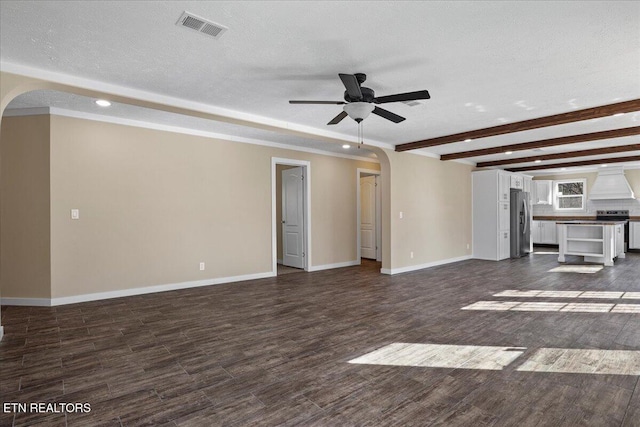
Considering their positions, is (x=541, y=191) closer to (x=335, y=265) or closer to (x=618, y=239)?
(x=618, y=239)

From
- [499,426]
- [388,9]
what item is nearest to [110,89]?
[388,9]

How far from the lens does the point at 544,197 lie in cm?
1122

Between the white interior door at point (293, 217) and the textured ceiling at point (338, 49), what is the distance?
9.60 ft

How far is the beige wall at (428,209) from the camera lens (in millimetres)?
7020

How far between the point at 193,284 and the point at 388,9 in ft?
16.0

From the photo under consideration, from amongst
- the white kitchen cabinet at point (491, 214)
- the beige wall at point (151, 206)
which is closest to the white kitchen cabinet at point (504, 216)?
the white kitchen cabinet at point (491, 214)

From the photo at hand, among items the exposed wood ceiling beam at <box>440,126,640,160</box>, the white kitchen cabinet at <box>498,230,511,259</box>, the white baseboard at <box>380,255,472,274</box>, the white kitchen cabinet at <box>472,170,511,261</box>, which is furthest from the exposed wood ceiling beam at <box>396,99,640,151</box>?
the white kitchen cabinet at <box>498,230,511,259</box>

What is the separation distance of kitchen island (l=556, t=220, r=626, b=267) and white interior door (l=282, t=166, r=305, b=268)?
6087 millimetres

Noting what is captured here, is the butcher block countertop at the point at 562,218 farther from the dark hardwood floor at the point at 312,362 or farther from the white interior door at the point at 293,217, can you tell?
the white interior door at the point at 293,217

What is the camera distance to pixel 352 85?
9.71 ft

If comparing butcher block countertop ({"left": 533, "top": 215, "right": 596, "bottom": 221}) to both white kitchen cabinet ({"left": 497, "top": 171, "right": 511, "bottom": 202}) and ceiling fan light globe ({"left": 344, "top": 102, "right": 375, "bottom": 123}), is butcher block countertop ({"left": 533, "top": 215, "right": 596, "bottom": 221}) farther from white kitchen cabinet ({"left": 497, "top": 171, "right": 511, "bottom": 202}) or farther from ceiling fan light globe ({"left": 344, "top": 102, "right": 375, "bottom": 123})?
ceiling fan light globe ({"left": 344, "top": 102, "right": 375, "bottom": 123})

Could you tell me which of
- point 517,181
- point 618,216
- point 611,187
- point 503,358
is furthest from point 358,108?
point 618,216

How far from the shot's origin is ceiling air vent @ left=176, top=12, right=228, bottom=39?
2404mm

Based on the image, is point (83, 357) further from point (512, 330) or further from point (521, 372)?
point (512, 330)
